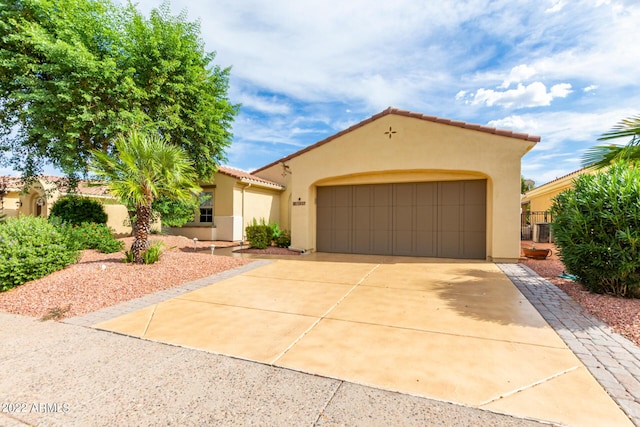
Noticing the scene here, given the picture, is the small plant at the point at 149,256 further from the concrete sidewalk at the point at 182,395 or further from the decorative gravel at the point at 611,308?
the decorative gravel at the point at 611,308

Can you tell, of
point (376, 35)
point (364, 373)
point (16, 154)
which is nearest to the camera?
point (364, 373)

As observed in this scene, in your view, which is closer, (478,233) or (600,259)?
(600,259)

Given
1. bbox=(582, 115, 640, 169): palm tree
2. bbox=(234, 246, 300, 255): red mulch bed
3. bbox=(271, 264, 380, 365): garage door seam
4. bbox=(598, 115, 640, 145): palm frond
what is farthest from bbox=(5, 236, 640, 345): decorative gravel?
bbox=(271, 264, 380, 365): garage door seam

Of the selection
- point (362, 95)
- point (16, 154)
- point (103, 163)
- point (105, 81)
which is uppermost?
point (362, 95)

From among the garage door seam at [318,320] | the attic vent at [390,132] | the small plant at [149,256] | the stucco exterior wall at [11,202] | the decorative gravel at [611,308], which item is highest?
the attic vent at [390,132]

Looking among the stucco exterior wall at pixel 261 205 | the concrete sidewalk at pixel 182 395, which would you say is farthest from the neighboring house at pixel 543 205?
the stucco exterior wall at pixel 261 205

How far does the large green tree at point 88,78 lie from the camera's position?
9844mm

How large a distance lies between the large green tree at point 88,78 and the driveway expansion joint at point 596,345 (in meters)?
11.1

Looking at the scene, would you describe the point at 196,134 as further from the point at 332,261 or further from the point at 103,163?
the point at 332,261

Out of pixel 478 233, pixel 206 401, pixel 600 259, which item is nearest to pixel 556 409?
Result: pixel 206 401

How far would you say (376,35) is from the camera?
29.6ft

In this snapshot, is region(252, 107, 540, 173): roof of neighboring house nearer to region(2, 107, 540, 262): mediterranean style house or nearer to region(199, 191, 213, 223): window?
region(2, 107, 540, 262): mediterranean style house

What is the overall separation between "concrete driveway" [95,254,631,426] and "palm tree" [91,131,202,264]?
9.53 ft

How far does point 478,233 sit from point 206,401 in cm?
1003
